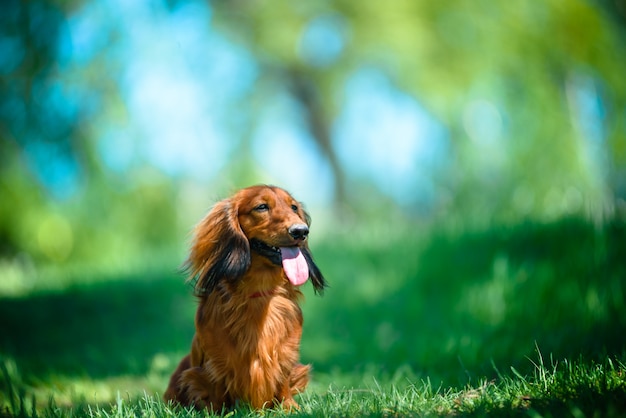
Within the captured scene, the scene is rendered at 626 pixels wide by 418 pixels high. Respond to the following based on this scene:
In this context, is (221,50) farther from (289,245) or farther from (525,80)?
(289,245)

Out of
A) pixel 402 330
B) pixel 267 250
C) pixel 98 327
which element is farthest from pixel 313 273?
pixel 98 327

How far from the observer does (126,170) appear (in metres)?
10.9

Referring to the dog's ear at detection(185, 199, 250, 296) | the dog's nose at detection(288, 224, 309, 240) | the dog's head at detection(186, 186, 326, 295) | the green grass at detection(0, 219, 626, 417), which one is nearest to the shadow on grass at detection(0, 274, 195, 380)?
the green grass at detection(0, 219, 626, 417)

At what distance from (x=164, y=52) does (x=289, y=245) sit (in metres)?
8.70

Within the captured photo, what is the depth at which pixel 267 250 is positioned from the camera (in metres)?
3.61

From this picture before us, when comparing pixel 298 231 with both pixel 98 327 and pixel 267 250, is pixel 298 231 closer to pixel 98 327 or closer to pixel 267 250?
pixel 267 250

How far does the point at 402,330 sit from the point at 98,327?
11.8ft

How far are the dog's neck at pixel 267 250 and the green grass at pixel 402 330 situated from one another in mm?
814

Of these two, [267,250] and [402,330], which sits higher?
[267,250]

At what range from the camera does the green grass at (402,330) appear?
331cm

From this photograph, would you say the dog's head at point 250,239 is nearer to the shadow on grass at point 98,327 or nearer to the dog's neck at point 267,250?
the dog's neck at point 267,250

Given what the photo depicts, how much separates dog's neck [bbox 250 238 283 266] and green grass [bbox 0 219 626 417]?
81 centimetres

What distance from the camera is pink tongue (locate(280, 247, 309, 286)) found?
3428 mm

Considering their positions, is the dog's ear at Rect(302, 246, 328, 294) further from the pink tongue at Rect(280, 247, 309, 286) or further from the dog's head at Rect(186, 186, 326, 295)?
the pink tongue at Rect(280, 247, 309, 286)
